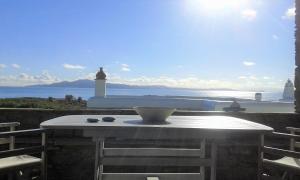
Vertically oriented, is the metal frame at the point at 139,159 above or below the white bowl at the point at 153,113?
below

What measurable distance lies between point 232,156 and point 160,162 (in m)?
1.68

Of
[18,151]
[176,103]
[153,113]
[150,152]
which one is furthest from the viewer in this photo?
[176,103]

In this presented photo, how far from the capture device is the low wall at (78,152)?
14.4 ft

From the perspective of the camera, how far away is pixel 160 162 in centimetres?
312

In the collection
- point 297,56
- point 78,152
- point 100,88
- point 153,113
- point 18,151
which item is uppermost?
point 297,56

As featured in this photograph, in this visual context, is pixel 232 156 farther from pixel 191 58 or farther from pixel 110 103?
pixel 191 58

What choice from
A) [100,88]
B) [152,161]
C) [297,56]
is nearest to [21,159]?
[152,161]

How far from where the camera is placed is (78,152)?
4.43 metres

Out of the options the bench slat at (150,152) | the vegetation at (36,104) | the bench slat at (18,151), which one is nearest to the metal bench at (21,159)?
the bench slat at (18,151)

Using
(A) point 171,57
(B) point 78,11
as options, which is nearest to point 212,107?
(B) point 78,11

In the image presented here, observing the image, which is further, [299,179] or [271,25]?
[271,25]

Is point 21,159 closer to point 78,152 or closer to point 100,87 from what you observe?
point 78,152

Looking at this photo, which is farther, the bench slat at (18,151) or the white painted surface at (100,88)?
the white painted surface at (100,88)

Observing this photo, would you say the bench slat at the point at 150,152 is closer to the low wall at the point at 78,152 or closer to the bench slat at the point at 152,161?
the bench slat at the point at 152,161
